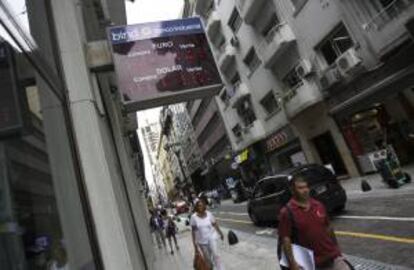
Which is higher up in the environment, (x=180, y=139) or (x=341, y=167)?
(x=180, y=139)

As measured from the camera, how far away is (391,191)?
11836 millimetres

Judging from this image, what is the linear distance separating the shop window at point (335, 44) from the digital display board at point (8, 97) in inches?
661

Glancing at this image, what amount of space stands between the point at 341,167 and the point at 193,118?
41156 millimetres

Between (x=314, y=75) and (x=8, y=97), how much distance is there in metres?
19.1

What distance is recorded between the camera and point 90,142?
3758mm

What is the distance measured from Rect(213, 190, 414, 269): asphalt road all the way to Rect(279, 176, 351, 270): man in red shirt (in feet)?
8.51

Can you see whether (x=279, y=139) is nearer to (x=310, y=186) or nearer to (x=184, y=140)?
(x=310, y=186)

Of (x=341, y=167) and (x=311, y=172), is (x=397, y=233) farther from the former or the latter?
(x=341, y=167)

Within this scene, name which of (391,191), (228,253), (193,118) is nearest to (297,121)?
(391,191)

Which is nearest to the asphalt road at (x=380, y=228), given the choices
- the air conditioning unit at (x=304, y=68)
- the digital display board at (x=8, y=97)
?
the digital display board at (x=8, y=97)

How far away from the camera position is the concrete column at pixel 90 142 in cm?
353

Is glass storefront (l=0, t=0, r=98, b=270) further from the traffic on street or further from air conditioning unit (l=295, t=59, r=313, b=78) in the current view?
air conditioning unit (l=295, t=59, r=313, b=78)

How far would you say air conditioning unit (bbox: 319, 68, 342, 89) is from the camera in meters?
17.8

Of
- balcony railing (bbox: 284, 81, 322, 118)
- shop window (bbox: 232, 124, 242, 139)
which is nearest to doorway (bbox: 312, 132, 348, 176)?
balcony railing (bbox: 284, 81, 322, 118)
